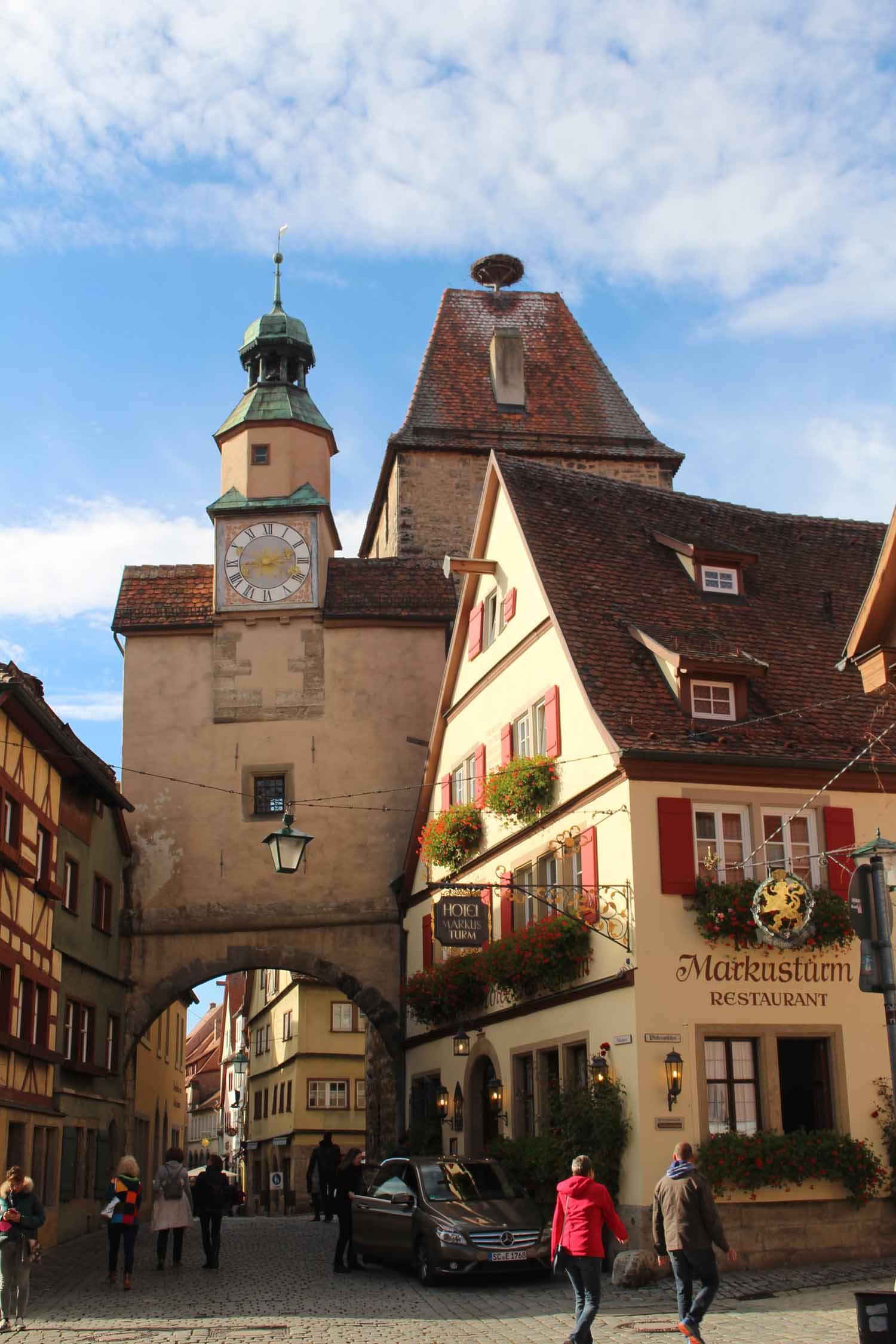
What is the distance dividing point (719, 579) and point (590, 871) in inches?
209

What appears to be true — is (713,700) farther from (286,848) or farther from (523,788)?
(286,848)

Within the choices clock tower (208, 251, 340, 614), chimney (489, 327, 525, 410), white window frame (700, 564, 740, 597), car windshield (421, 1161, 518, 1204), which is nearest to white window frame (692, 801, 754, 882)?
car windshield (421, 1161, 518, 1204)

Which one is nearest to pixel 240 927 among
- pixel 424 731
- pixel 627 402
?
pixel 424 731

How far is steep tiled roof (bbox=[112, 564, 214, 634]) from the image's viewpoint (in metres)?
28.7

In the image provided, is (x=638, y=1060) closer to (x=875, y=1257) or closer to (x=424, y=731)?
(x=875, y=1257)

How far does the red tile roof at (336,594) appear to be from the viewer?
2881 cm

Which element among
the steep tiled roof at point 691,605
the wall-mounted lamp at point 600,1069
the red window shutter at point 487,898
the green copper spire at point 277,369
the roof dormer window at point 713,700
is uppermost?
the green copper spire at point 277,369

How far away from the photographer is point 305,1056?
44375 mm

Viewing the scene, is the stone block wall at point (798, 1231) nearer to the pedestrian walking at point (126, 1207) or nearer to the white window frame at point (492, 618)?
the pedestrian walking at point (126, 1207)

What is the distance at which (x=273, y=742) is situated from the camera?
28.3m

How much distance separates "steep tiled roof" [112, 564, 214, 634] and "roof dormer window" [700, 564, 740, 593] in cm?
1117

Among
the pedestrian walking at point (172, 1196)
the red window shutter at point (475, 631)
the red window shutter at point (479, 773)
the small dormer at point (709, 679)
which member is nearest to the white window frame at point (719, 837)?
the small dormer at point (709, 679)

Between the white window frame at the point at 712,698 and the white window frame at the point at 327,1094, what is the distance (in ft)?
97.0

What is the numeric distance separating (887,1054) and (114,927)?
14.8 metres
